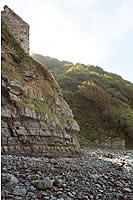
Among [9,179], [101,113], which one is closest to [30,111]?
[9,179]

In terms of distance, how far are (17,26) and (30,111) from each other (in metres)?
Answer: 7.13

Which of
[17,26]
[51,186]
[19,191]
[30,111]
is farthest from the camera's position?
[17,26]

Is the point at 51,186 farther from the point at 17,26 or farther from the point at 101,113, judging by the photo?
the point at 101,113

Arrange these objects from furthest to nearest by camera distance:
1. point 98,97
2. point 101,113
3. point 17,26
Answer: point 98,97 → point 101,113 → point 17,26

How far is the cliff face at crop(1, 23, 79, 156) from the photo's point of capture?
6629mm

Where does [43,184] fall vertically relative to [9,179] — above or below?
below

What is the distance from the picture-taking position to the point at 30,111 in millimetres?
7570

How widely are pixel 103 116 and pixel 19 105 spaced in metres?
19.7

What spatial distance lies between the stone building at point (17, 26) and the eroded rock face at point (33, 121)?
11.6ft

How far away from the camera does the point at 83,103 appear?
2853cm

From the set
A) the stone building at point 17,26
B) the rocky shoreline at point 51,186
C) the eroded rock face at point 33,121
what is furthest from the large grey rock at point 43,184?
the stone building at point 17,26

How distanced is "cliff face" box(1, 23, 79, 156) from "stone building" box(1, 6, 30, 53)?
163cm

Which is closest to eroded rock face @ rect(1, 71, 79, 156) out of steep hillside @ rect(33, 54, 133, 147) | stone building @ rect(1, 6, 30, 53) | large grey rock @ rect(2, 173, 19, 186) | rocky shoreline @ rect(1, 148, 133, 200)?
rocky shoreline @ rect(1, 148, 133, 200)

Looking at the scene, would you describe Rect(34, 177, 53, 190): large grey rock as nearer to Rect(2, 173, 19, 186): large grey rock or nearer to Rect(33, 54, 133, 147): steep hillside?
Rect(2, 173, 19, 186): large grey rock
